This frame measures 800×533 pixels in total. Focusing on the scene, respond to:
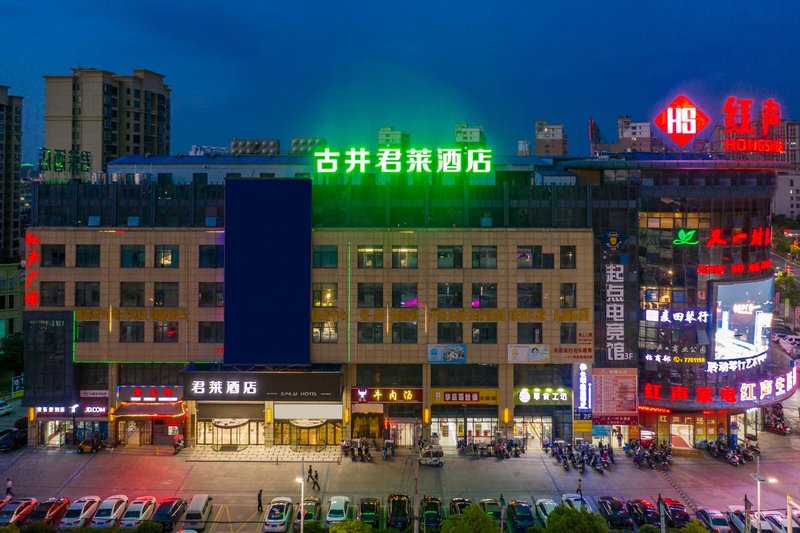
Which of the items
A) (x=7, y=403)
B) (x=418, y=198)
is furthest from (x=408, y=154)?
(x=7, y=403)

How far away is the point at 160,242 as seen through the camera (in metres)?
53.2

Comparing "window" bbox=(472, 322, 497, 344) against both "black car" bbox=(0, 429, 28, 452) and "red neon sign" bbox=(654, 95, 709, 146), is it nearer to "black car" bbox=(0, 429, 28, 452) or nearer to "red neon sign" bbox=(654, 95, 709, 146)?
"red neon sign" bbox=(654, 95, 709, 146)

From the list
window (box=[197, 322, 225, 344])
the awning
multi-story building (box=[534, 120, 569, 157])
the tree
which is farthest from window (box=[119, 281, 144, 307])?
multi-story building (box=[534, 120, 569, 157])

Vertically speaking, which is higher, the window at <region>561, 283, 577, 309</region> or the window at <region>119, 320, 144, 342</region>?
the window at <region>561, 283, 577, 309</region>

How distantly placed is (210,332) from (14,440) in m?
17.6

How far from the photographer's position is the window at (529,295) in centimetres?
5347

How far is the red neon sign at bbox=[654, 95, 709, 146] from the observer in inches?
2173

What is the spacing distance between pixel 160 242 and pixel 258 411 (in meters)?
16.1

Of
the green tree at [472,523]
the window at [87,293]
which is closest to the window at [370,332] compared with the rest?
the window at [87,293]

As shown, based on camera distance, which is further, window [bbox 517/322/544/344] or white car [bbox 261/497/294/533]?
window [bbox 517/322/544/344]

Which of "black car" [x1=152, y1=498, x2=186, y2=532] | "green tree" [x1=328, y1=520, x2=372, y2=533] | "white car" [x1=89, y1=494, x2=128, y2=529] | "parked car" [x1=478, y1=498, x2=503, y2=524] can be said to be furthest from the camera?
"parked car" [x1=478, y1=498, x2=503, y2=524]

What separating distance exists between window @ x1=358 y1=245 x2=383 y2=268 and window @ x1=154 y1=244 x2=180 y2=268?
15.0 meters

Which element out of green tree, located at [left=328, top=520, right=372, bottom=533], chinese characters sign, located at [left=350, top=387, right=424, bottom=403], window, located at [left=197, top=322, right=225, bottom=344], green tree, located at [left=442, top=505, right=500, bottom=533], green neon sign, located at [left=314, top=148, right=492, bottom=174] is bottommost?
green tree, located at [left=328, top=520, right=372, bottom=533]

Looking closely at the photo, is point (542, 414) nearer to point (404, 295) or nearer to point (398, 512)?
point (404, 295)
